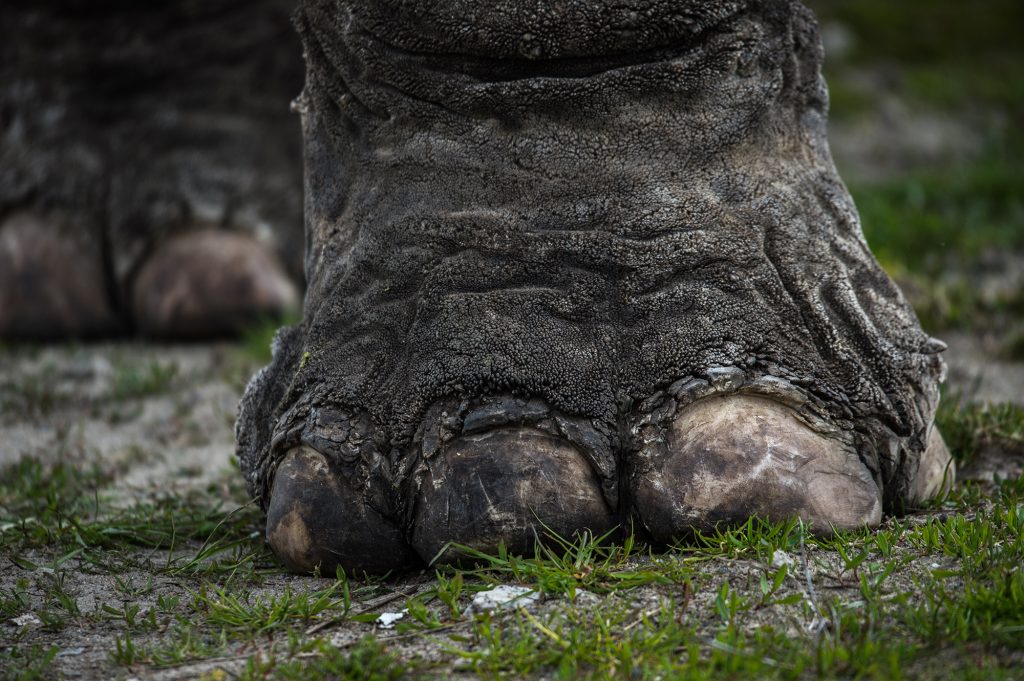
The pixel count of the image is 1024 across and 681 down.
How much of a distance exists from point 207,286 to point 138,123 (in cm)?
63

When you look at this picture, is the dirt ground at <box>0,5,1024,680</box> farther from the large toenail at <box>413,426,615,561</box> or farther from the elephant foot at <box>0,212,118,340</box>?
the elephant foot at <box>0,212,118,340</box>

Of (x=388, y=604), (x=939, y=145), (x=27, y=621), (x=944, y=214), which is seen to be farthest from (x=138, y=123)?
(x=939, y=145)

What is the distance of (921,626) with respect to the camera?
5.08ft

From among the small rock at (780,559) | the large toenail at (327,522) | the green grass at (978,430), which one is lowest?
the green grass at (978,430)

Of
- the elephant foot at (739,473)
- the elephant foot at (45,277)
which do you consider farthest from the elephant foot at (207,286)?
the elephant foot at (739,473)

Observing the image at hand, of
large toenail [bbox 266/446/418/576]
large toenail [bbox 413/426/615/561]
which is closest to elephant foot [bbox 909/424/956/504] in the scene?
large toenail [bbox 413/426/615/561]

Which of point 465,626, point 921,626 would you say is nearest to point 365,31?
point 465,626

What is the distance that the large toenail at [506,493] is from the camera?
1764mm

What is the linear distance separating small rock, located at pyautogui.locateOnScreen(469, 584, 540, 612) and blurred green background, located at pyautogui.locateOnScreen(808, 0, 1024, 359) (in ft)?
7.25

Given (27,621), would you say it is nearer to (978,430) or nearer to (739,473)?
(739,473)

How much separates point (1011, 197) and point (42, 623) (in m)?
4.33

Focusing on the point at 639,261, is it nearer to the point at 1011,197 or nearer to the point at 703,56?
the point at 703,56

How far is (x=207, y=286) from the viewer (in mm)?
3846

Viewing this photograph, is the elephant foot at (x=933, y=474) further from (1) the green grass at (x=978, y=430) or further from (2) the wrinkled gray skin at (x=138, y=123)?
(2) the wrinkled gray skin at (x=138, y=123)
